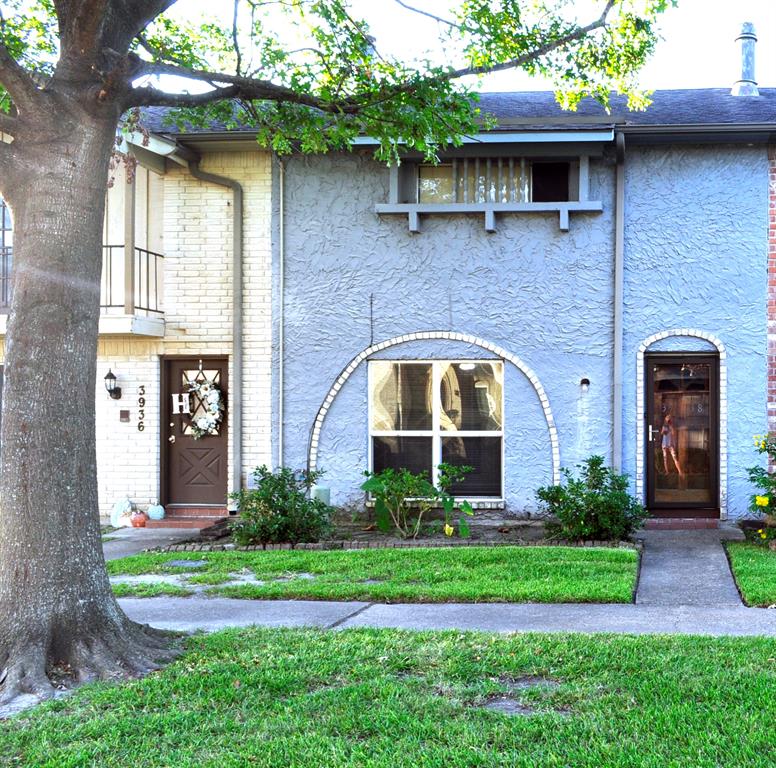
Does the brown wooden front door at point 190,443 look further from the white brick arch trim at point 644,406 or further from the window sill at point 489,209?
the white brick arch trim at point 644,406

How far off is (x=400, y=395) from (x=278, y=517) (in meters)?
2.69

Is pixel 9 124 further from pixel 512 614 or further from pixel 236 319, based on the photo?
pixel 236 319

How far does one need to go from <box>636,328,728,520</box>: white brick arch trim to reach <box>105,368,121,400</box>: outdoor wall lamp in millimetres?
6998

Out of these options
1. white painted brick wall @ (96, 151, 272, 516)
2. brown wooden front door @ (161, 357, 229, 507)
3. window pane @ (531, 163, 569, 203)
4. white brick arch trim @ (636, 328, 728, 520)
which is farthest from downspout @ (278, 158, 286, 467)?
white brick arch trim @ (636, 328, 728, 520)

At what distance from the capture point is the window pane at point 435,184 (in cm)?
1249

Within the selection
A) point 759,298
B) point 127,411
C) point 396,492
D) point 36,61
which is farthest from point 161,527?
point 759,298

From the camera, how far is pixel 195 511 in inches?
515

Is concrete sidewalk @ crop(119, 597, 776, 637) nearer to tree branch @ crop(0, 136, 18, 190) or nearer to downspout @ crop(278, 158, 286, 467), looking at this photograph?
tree branch @ crop(0, 136, 18, 190)

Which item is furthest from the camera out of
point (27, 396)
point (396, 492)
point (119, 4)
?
point (396, 492)

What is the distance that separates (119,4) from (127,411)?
25.4 feet

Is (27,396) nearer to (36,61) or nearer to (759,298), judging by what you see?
(36,61)

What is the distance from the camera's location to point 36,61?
28.2ft

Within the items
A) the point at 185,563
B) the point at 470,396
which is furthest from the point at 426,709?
the point at 470,396

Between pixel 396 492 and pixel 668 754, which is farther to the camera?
pixel 396 492
